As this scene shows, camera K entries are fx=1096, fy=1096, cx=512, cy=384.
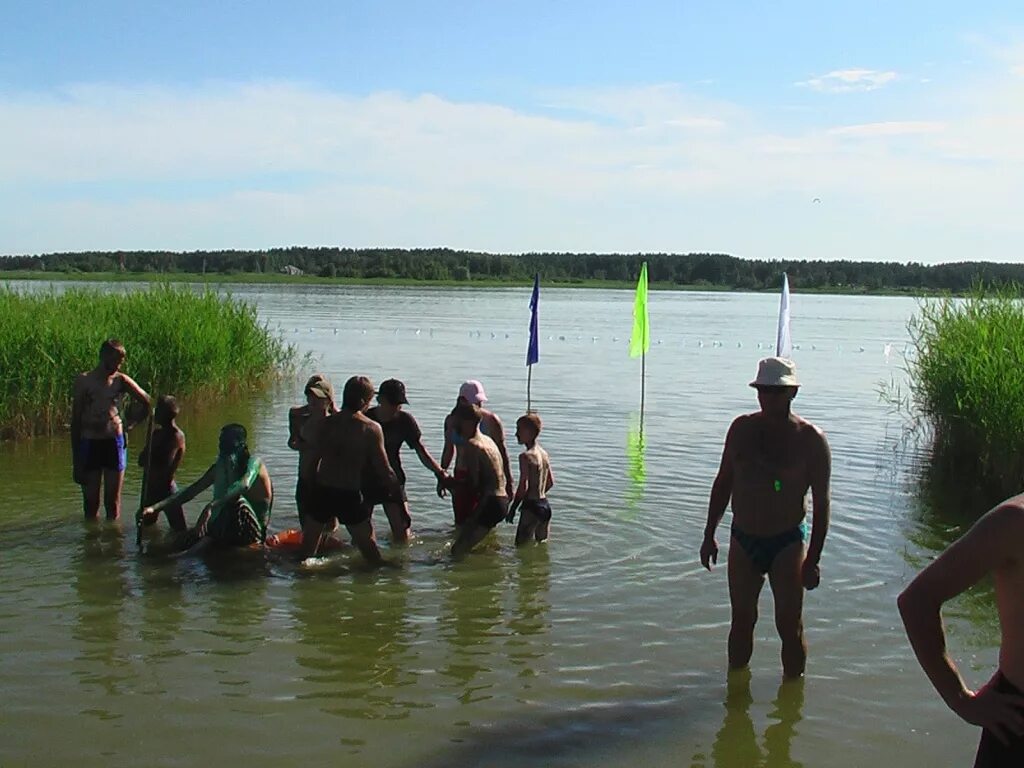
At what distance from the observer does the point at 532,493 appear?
9820 mm

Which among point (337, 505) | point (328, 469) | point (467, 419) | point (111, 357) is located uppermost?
point (111, 357)

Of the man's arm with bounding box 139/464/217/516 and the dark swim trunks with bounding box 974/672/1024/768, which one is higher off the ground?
the dark swim trunks with bounding box 974/672/1024/768

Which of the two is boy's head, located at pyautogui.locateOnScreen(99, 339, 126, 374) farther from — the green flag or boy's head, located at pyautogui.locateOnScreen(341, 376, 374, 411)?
the green flag

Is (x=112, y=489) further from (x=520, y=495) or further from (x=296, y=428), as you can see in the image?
(x=520, y=495)

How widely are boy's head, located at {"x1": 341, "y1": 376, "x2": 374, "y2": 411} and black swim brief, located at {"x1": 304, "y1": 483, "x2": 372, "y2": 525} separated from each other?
67cm

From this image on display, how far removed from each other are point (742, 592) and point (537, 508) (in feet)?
11.9

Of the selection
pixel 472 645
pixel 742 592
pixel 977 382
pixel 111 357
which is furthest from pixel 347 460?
pixel 977 382

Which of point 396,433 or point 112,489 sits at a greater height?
point 396,433

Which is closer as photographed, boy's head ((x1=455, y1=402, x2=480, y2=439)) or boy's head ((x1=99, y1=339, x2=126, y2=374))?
boy's head ((x1=455, y1=402, x2=480, y2=439))

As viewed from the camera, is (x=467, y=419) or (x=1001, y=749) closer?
(x=1001, y=749)

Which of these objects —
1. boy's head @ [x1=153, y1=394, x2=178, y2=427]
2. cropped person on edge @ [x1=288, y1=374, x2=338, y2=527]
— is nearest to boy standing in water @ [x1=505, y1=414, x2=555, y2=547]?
cropped person on edge @ [x1=288, y1=374, x2=338, y2=527]

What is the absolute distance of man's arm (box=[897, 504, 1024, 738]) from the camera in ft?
10.2

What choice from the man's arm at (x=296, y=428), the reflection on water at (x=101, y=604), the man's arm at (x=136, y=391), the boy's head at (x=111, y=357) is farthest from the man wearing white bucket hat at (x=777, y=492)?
the boy's head at (x=111, y=357)

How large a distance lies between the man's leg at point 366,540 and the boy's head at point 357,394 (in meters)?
0.99
